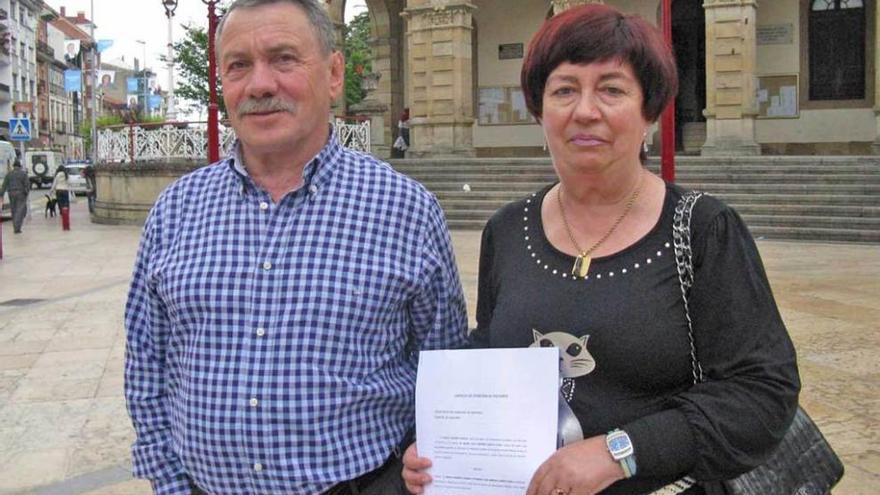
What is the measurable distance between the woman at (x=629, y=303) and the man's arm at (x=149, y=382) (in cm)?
68

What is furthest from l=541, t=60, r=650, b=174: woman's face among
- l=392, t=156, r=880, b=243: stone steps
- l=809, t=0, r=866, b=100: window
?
l=809, t=0, r=866, b=100: window

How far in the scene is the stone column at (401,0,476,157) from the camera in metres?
22.0

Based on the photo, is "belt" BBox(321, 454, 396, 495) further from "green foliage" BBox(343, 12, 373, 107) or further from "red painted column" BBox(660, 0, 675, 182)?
"green foliage" BBox(343, 12, 373, 107)

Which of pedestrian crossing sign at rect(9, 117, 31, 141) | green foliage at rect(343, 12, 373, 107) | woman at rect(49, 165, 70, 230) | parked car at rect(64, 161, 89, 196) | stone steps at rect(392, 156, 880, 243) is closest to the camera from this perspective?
stone steps at rect(392, 156, 880, 243)

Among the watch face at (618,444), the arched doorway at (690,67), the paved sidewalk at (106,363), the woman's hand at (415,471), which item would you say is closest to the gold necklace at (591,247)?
the watch face at (618,444)

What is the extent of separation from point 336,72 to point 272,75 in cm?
24

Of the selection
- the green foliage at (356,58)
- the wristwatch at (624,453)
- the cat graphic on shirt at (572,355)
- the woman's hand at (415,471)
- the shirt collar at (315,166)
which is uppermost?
the green foliage at (356,58)

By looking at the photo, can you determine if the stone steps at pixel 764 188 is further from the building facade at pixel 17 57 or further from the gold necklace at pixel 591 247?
the building facade at pixel 17 57

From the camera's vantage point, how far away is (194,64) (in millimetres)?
32281

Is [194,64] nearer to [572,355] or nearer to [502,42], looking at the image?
[502,42]

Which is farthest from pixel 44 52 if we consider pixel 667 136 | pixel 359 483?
pixel 359 483

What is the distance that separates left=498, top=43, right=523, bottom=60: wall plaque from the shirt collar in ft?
75.8

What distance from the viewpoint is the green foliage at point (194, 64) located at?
106 feet

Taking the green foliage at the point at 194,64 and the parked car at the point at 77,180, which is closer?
the green foliage at the point at 194,64
